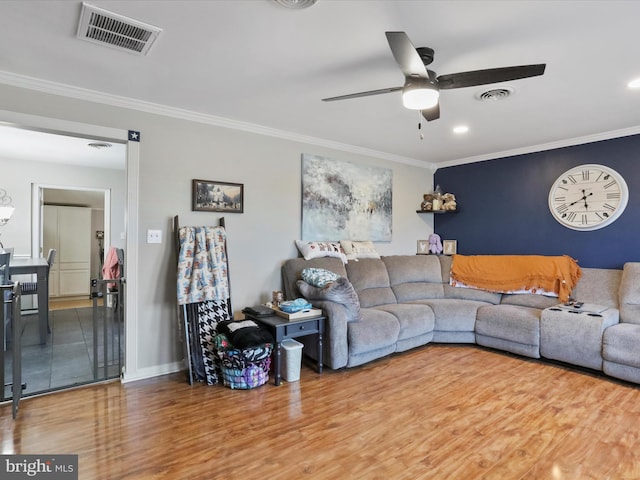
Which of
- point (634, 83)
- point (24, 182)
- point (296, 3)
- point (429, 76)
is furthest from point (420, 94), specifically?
point (24, 182)

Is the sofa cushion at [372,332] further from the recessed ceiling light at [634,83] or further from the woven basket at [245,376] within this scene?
the recessed ceiling light at [634,83]

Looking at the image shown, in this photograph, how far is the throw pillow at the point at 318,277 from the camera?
3398 millimetres

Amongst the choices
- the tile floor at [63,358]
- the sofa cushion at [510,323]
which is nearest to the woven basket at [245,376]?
the tile floor at [63,358]

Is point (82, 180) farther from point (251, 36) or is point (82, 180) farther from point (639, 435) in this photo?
point (639, 435)

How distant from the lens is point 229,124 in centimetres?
345

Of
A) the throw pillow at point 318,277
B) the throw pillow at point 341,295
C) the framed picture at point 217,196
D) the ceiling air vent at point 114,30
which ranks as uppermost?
the ceiling air vent at point 114,30

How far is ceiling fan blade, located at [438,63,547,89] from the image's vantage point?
6.21 feet

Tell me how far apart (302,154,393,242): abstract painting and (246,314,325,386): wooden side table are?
1163mm

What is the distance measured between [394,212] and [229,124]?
256 cm

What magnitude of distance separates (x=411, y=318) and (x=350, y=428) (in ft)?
5.43

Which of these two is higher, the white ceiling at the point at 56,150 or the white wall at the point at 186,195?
the white ceiling at the point at 56,150

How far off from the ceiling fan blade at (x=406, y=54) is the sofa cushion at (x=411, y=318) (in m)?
2.36

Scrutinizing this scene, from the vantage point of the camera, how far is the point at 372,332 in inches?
129

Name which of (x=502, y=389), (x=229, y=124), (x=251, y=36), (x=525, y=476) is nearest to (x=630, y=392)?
(x=502, y=389)
